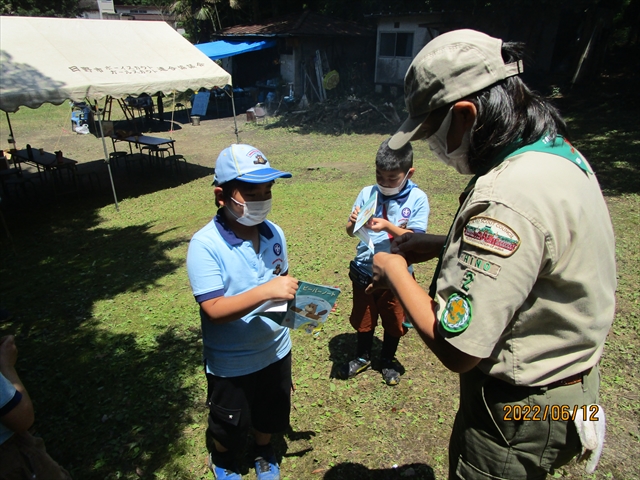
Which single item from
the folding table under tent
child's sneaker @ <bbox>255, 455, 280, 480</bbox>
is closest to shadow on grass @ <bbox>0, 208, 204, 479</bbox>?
child's sneaker @ <bbox>255, 455, 280, 480</bbox>

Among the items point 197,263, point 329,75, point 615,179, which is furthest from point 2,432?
point 329,75

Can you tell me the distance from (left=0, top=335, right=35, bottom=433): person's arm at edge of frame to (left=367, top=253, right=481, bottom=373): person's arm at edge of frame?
5.04 feet

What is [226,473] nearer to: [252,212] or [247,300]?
[247,300]

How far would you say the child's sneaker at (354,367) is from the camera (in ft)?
11.9

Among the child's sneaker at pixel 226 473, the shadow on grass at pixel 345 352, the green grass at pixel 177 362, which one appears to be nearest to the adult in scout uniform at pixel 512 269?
the green grass at pixel 177 362

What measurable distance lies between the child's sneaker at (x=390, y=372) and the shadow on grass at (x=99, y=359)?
155 cm

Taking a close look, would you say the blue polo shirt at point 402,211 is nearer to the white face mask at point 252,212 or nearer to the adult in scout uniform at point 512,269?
the white face mask at point 252,212

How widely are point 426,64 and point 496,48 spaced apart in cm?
23

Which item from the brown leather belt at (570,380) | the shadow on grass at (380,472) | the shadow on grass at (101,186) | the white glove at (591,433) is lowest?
the shadow on grass at (101,186)

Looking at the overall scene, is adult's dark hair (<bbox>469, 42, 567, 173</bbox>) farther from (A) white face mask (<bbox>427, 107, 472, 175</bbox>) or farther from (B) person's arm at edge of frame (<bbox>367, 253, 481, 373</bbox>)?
(B) person's arm at edge of frame (<bbox>367, 253, 481, 373</bbox>)

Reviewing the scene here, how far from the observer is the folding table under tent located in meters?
7.46

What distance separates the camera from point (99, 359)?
4.14 metres

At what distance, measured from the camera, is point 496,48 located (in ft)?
4.42

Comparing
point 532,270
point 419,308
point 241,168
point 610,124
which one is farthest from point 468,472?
point 610,124
